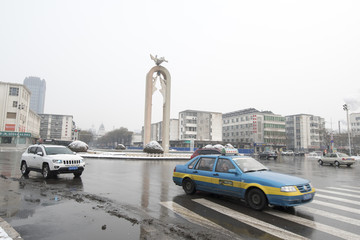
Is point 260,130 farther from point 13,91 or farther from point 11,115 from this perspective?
point 13,91

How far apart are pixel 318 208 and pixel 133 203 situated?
5213 millimetres

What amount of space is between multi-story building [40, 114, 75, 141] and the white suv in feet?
415

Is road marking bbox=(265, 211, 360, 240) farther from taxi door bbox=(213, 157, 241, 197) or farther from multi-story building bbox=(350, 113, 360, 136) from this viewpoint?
multi-story building bbox=(350, 113, 360, 136)

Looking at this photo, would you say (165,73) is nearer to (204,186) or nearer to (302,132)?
(204,186)

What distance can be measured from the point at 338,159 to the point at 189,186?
82.1ft

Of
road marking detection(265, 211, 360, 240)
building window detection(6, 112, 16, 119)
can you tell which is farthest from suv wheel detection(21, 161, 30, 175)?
building window detection(6, 112, 16, 119)

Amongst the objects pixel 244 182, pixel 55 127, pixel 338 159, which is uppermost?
pixel 55 127

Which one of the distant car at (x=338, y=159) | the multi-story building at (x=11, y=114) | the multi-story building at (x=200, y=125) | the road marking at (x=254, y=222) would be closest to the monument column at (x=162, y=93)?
the distant car at (x=338, y=159)

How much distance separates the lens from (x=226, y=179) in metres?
6.96

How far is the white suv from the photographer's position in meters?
10.9

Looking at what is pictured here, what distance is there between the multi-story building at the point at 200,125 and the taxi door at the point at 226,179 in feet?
261

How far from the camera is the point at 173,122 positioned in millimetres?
97500

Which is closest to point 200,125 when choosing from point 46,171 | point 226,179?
point 46,171

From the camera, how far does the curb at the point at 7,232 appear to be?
402 centimetres
